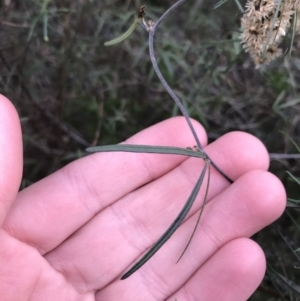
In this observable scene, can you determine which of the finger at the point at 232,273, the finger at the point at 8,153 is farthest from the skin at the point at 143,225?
the finger at the point at 8,153

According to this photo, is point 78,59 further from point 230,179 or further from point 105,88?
point 230,179

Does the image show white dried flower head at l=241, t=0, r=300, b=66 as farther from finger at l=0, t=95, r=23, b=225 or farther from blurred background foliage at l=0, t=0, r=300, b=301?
finger at l=0, t=95, r=23, b=225

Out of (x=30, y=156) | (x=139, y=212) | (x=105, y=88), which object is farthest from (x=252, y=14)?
(x=30, y=156)

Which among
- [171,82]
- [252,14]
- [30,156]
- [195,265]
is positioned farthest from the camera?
[30,156]

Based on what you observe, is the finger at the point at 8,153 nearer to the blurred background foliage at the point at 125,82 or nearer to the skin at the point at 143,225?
the skin at the point at 143,225

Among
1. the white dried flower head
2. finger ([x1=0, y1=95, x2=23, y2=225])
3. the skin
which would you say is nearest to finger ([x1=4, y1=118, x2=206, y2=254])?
the skin
